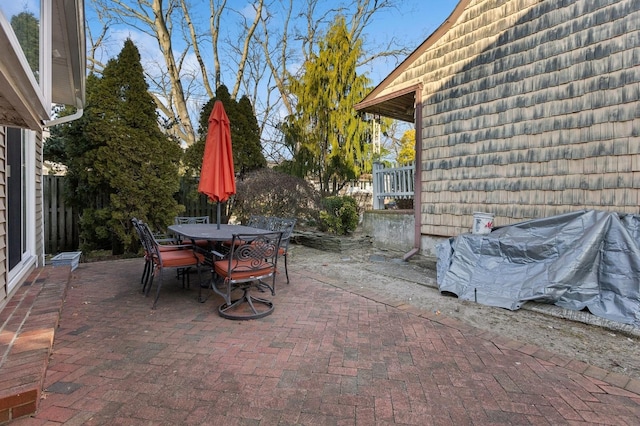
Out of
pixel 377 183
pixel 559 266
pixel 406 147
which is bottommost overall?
pixel 559 266

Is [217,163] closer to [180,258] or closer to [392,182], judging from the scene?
[180,258]

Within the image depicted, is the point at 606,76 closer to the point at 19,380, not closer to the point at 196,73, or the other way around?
the point at 19,380

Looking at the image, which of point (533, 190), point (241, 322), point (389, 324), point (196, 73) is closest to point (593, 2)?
point (533, 190)

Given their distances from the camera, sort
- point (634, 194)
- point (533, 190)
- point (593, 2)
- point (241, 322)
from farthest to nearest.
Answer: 1. point (533, 190)
2. point (593, 2)
3. point (634, 194)
4. point (241, 322)

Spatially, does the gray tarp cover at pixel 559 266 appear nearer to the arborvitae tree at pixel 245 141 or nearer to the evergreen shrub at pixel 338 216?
the evergreen shrub at pixel 338 216

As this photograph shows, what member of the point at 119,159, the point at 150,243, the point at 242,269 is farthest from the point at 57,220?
the point at 242,269

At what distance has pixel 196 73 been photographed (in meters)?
17.2

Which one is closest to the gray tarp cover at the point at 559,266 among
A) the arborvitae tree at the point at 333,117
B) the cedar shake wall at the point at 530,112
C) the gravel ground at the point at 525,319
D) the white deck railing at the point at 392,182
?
the gravel ground at the point at 525,319

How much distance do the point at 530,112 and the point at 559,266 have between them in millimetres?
2351

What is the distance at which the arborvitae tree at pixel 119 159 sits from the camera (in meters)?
6.58

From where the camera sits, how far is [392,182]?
25.7 feet

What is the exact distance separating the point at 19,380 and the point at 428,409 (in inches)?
92.8

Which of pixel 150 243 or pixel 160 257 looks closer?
pixel 160 257

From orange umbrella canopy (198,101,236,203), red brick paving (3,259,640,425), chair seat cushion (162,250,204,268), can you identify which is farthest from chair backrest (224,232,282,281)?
orange umbrella canopy (198,101,236,203)
